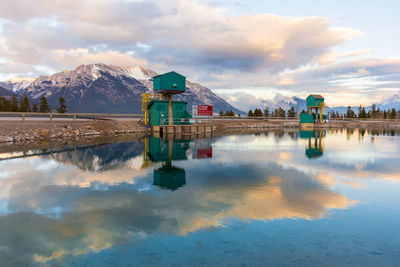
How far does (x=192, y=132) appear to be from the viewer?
60469 mm

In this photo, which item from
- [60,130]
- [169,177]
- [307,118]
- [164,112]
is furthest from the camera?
[307,118]

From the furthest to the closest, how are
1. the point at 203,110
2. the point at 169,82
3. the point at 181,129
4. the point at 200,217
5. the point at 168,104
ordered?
the point at 203,110, the point at 168,104, the point at 181,129, the point at 169,82, the point at 200,217

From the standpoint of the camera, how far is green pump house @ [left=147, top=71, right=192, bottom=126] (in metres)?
55.3

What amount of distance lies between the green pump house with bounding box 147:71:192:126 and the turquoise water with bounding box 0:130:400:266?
36.9 meters

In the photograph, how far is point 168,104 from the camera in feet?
194

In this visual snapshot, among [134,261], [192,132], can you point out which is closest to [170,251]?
[134,261]

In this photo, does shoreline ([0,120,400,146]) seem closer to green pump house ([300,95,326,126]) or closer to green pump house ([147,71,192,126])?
green pump house ([147,71,192,126])

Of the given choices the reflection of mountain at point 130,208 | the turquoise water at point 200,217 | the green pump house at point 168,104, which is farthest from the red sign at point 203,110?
the reflection of mountain at point 130,208

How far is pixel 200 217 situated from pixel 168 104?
4982 centimetres

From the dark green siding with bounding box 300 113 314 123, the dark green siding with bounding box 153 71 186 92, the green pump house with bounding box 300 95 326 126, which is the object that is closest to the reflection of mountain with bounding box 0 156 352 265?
the dark green siding with bounding box 153 71 186 92

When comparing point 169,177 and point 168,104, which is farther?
point 168,104

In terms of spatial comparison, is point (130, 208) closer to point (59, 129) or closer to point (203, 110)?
point (59, 129)

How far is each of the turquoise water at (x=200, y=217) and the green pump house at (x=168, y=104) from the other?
121ft

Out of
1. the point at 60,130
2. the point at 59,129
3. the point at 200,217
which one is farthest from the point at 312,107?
the point at 200,217
